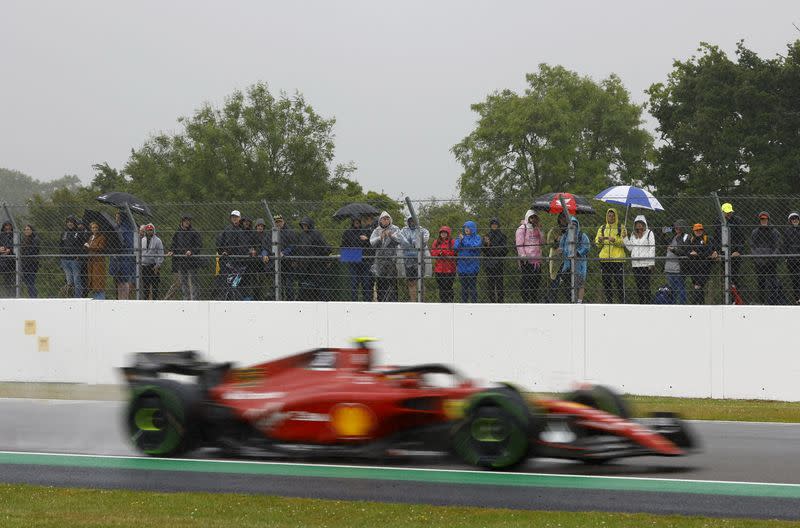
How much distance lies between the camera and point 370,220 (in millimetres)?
14367

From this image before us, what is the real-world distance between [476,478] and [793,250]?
21.8ft

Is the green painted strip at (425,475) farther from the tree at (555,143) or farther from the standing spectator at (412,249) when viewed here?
the tree at (555,143)

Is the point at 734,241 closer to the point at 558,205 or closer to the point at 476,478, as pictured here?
the point at 558,205

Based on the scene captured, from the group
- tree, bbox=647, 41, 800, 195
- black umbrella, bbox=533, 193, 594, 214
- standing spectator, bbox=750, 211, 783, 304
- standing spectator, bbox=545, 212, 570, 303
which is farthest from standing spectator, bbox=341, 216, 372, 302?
tree, bbox=647, 41, 800, 195

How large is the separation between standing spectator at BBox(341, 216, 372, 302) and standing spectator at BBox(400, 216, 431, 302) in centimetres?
48

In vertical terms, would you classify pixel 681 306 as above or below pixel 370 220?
below

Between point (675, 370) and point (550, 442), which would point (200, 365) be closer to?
point (550, 442)

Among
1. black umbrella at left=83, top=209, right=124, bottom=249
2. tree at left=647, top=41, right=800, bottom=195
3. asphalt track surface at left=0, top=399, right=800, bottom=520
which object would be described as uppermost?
tree at left=647, top=41, right=800, bottom=195

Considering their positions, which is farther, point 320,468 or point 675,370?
point 675,370

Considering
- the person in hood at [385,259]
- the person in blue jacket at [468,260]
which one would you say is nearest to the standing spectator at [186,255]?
the person in hood at [385,259]

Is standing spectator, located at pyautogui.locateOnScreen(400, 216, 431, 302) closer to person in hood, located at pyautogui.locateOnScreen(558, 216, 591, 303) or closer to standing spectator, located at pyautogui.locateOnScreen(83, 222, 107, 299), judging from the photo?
person in hood, located at pyautogui.locateOnScreen(558, 216, 591, 303)

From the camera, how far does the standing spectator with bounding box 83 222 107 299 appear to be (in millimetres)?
15398

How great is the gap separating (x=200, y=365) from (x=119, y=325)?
682 centimetres

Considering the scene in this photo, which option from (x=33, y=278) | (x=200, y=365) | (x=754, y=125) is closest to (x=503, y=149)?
(x=754, y=125)
